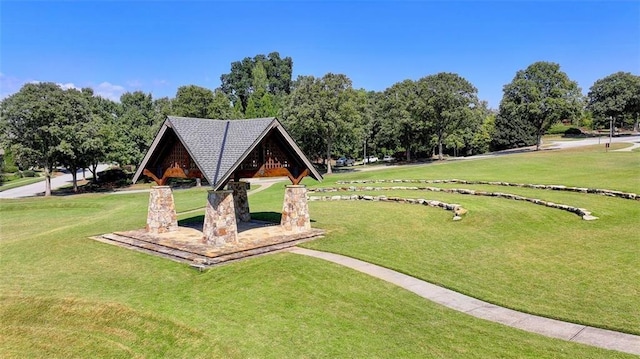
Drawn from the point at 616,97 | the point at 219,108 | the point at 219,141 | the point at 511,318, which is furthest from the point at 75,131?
the point at 616,97

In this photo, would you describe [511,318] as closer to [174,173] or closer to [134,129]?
[174,173]

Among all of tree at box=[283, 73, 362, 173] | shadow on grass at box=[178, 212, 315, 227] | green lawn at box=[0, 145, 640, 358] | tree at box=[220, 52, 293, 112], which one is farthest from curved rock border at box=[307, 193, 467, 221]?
tree at box=[220, 52, 293, 112]

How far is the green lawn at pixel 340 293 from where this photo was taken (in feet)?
31.8

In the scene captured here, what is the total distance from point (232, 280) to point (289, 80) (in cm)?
12895

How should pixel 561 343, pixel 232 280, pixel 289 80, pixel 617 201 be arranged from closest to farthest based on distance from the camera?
pixel 561 343 → pixel 232 280 → pixel 617 201 → pixel 289 80

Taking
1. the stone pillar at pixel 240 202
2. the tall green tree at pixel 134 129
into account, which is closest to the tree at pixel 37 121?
the tall green tree at pixel 134 129

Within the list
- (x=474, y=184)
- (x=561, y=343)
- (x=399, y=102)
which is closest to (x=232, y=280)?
(x=561, y=343)

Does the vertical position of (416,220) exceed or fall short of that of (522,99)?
it falls short

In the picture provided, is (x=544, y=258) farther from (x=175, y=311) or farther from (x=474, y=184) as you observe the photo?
(x=474, y=184)

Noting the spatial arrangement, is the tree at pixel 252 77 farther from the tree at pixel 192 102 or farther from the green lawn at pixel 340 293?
the green lawn at pixel 340 293

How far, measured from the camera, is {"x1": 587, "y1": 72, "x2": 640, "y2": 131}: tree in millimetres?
88625

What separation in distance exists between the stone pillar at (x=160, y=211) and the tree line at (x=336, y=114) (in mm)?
36972

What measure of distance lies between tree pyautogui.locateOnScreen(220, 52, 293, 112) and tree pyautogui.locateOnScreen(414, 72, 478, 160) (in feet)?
216

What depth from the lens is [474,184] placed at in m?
34.4
